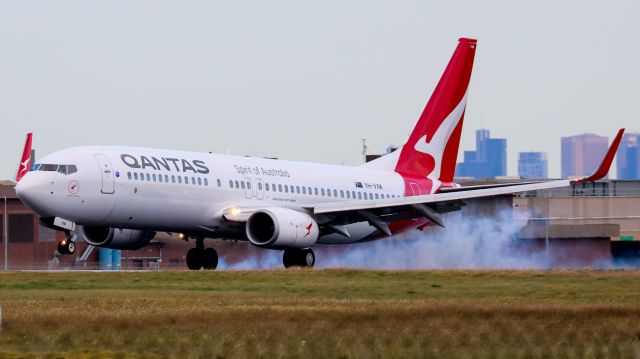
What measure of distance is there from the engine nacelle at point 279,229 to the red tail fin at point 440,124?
10332 millimetres

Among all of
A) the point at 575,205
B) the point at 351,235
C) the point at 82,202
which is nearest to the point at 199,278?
the point at 82,202

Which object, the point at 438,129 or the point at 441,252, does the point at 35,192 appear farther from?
the point at 438,129

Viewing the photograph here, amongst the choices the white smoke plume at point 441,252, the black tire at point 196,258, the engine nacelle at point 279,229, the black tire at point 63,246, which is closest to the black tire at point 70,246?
the black tire at point 63,246

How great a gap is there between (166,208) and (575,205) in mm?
52118

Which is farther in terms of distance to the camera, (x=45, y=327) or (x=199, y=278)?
(x=199, y=278)

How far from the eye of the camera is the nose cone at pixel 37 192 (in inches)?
1843

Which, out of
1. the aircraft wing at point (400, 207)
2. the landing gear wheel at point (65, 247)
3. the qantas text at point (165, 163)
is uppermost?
the qantas text at point (165, 163)

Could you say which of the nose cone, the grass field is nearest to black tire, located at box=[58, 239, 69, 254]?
the nose cone

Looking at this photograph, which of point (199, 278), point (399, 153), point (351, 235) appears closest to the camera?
point (199, 278)

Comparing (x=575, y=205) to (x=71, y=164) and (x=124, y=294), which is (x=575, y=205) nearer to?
(x=71, y=164)

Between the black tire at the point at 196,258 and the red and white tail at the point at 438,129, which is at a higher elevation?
the red and white tail at the point at 438,129

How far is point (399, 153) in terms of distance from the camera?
6153 cm

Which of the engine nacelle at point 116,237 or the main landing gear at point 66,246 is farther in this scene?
the engine nacelle at point 116,237

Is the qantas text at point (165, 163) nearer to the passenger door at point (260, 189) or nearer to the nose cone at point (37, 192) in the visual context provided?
the passenger door at point (260, 189)
